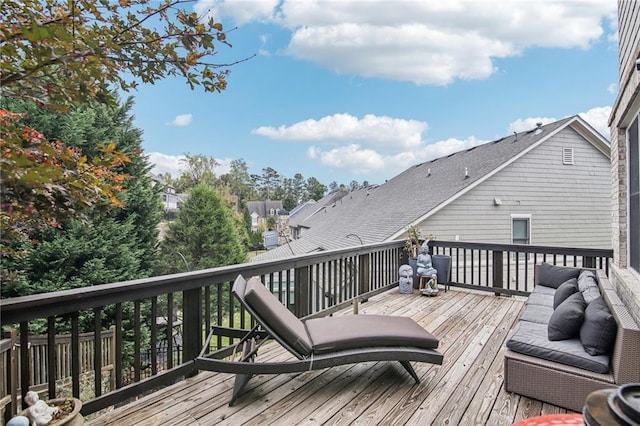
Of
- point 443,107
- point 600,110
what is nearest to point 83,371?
point 443,107

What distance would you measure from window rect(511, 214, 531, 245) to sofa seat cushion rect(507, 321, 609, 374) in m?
8.09

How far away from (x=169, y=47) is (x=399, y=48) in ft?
23.5

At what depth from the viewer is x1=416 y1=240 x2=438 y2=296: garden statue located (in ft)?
19.7

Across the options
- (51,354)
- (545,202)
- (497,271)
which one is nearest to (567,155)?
(545,202)

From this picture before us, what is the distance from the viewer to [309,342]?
110 inches

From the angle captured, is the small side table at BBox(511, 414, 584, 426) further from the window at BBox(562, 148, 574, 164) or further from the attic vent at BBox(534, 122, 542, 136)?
the window at BBox(562, 148, 574, 164)

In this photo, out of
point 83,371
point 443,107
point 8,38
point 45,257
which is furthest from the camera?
point 443,107

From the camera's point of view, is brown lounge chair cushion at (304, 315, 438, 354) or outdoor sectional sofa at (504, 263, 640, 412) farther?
brown lounge chair cushion at (304, 315, 438, 354)

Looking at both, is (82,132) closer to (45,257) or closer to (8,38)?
(45,257)

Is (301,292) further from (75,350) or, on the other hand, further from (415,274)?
(415,274)

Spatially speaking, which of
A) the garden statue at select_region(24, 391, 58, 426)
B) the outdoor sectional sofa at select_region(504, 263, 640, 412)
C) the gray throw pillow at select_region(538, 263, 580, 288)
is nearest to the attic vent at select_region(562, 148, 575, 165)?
the gray throw pillow at select_region(538, 263, 580, 288)

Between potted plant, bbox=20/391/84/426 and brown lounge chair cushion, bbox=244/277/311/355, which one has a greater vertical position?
A: brown lounge chair cushion, bbox=244/277/311/355

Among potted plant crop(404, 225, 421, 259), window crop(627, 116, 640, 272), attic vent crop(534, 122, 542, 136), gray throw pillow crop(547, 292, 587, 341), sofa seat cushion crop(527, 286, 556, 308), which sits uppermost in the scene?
attic vent crop(534, 122, 542, 136)

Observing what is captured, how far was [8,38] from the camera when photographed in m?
1.52
